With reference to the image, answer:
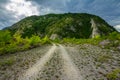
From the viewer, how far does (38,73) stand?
67.6 ft

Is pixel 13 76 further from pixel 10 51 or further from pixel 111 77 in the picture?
pixel 10 51

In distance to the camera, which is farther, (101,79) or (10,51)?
(10,51)

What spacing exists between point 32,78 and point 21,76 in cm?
150

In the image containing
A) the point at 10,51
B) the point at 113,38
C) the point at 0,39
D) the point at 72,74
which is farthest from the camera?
the point at 113,38

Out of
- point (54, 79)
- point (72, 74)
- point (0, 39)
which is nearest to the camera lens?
point (54, 79)

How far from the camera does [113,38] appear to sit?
70.9 metres

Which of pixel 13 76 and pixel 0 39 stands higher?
pixel 0 39

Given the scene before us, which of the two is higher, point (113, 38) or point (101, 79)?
point (113, 38)

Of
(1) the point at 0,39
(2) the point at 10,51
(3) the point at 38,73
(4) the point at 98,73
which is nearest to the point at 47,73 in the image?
(3) the point at 38,73

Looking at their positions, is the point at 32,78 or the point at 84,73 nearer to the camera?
the point at 32,78

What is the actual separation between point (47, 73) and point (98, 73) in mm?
5697

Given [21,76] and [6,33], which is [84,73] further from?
[6,33]

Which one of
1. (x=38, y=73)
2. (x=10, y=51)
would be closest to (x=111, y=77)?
(x=38, y=73)

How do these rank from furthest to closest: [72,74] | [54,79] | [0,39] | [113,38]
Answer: [113,38]
[0,39]
[72,74]
[54,79]
